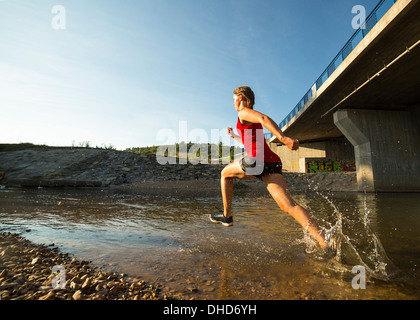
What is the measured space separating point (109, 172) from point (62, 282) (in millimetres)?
20172

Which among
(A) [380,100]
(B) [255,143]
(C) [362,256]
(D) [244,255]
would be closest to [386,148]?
(A) [380,100]

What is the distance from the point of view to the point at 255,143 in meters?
2.68

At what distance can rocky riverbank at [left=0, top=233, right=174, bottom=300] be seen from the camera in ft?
5.24

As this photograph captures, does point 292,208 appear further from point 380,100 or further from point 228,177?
point 380,100

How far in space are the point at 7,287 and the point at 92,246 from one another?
123cm

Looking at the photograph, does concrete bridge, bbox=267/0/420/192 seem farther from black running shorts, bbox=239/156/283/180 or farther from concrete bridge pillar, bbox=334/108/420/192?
black running shorts, bbox=239/156/283/180

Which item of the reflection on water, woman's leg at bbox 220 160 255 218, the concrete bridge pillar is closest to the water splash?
the reflection on water

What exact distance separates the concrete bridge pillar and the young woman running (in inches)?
632

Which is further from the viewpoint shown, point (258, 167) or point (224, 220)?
point (224, 220)

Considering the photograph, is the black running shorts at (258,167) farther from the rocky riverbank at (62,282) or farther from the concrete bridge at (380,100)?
the concrete bridge at (380,100)

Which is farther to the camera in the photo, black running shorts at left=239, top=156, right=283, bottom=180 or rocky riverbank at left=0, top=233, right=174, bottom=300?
black running shorts at left=239, top=156, right=283, bottom=180

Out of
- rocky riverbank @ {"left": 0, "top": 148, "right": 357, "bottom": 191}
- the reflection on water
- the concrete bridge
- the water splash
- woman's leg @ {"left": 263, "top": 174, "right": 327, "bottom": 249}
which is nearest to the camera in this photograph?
the reflection on water

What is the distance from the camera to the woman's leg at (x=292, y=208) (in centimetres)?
235

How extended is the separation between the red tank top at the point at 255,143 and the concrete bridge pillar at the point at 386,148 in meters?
16.1
